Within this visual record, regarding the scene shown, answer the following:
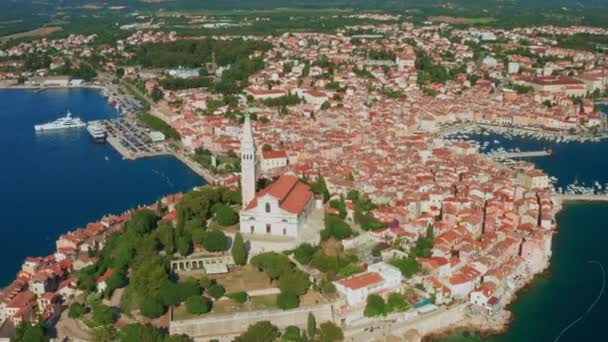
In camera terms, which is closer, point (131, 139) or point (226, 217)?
point (226, 217)

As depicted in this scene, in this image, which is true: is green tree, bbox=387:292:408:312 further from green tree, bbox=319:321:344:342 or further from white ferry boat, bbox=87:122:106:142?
white ferry boat, bbox=87:122:106:142

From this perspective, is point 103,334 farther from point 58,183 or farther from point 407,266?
point 58,183

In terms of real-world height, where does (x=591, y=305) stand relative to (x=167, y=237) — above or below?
below

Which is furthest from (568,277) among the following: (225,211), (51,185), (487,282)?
(51,185)

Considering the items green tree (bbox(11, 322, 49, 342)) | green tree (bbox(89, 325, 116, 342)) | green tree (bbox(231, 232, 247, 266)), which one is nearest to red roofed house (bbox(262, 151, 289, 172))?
green tree (bbox(231, 232, 247, 266))

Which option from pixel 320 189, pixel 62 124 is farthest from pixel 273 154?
pixel 62 124

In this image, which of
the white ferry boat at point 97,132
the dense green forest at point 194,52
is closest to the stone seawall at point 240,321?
the white ferry boat at point 97,132

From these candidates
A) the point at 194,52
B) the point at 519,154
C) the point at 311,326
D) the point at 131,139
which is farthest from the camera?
the point at 194,52
